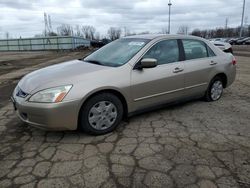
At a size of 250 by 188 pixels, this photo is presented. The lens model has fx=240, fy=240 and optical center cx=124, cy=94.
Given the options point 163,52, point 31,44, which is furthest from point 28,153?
point 31,44

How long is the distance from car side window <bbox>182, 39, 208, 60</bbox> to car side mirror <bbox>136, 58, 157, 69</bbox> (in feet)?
3.58

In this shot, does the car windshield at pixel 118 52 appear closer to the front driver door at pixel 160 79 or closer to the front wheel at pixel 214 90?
the front driver door at pixel 160 79

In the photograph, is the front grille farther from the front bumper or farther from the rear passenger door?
the rear passenger door

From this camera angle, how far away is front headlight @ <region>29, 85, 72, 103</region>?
329 cm

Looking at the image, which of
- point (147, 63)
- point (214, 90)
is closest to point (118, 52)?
point (147, 63)

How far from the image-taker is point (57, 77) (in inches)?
140

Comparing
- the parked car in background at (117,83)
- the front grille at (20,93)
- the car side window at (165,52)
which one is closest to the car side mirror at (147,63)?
the parked car in background at (117,83)

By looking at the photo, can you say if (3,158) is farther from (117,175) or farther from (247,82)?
(247,82)

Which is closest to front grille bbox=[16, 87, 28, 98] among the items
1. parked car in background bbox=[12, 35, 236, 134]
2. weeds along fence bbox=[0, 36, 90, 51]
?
parked car in background bbox=[12, 35, 236, 134]

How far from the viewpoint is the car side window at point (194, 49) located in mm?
4721

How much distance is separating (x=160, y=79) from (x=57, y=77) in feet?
5.70

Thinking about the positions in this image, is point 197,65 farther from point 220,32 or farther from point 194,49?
point 220,32

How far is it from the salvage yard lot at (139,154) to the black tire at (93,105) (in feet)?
0.37

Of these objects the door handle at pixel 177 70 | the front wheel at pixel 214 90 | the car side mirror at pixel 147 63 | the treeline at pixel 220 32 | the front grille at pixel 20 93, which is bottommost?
the front wheel at pixel 214 90
